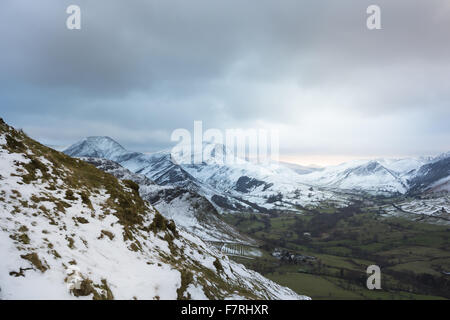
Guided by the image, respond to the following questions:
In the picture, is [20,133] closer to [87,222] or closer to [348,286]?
[87,222]

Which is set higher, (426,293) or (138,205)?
(138,205)

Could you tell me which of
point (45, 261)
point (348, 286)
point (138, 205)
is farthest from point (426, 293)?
point (45, 261)

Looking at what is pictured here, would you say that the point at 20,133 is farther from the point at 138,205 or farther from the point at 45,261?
the point at 45,261

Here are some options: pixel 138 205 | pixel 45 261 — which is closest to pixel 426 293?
pixel 138 205
